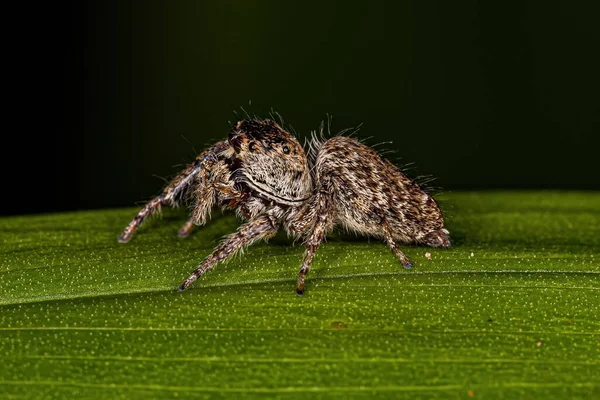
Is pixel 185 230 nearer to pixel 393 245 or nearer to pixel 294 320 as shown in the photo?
pixel 393 245

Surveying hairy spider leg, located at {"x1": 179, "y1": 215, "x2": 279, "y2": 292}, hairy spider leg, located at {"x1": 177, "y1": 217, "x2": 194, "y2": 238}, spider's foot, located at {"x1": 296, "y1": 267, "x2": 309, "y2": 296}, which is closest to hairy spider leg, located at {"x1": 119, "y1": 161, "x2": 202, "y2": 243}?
Result: hairy spider leg, located at {"x1": 177, "y1": 217, "x2": 194, "y2": 238}

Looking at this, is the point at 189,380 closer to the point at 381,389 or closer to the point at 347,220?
the point at 381,389

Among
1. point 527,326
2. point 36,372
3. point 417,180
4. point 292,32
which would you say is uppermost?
point 292,32

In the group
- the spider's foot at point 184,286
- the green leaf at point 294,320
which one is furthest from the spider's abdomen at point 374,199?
the spider's foot at point 184,286

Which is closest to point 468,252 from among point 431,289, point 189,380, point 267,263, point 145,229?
point 431,289

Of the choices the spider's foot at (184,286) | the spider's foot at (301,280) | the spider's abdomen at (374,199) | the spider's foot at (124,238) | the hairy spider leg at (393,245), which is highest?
the spider's abdomen at (374,199)

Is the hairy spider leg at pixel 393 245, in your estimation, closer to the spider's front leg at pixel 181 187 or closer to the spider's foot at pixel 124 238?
the spider's front leg at pixel 181 187

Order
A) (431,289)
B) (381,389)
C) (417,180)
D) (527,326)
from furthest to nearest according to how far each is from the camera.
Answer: (417,180), (431,289), (527,326), (381,389)
